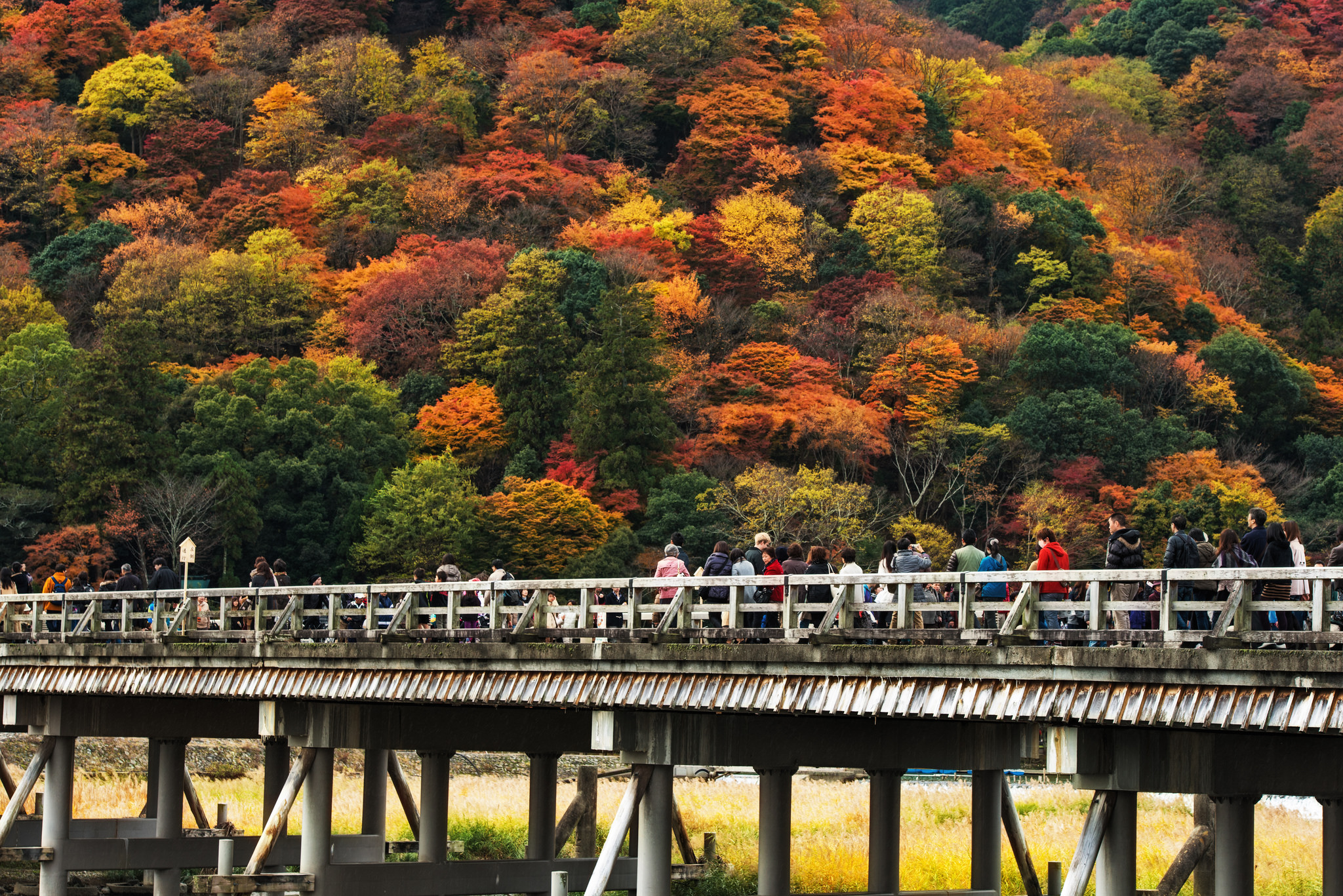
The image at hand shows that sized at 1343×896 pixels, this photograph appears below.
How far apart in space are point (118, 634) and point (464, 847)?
444 inches

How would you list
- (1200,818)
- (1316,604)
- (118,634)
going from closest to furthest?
(1316,604), (1200,818), (118,634)

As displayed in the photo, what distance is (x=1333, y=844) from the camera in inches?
746

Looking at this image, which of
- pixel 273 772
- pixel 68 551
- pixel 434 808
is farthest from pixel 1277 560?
pixel 68 551

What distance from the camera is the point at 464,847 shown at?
37.7 metres

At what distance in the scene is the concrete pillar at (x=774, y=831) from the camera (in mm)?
21406

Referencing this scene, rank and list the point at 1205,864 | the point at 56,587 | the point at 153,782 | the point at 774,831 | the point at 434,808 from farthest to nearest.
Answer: the point at 153,782
the point at 56,587
the point at 434,808
the point at 1205,864
the point at 774,831

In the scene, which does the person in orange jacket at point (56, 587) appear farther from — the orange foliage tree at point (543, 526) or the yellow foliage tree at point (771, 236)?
the yellow foliage tree at point (771, 236)

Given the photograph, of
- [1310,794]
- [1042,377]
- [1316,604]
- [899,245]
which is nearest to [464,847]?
[1310,794]

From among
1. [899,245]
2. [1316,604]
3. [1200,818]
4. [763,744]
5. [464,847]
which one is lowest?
[464,847]

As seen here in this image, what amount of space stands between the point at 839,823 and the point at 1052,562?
23045 mm

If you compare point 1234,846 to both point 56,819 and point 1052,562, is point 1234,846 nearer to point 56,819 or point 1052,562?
point 1052,562

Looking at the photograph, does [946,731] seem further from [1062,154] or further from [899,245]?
[1062,154]

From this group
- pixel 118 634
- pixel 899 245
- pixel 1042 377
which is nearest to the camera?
pixel 118 634

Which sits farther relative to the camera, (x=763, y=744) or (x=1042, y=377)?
(x=1042, y=377)
